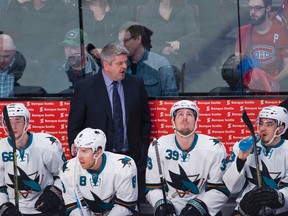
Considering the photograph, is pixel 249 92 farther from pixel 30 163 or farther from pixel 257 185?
pixel 30 163

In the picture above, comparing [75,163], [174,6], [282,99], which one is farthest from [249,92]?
[75,163]

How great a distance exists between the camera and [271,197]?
10359 mm

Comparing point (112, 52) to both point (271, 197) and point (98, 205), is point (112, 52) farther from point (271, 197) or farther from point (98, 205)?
point (271, 197)

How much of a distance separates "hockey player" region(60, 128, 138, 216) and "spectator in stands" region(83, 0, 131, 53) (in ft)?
4.59

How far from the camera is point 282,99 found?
38.0 feet

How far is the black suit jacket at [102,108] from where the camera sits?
36.8ft

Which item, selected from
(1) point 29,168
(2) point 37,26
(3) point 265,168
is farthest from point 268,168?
(2) point 37,26

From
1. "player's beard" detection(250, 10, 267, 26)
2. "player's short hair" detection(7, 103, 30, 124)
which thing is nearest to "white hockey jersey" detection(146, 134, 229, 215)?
"player's short hair" detection(7, 103, 30, 124)

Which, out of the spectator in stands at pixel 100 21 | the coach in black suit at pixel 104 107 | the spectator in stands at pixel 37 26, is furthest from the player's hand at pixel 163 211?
the spectator in stands at pixel 37 26

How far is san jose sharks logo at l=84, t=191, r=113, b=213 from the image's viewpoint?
416 inches

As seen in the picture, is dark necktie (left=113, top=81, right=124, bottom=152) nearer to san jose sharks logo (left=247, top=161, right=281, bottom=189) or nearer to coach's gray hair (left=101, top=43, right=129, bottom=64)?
coach's gray hair (left=101, top=43, right=129, bottom=64)

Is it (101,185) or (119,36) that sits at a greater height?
(119,36)

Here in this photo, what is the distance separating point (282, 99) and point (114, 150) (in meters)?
1.68

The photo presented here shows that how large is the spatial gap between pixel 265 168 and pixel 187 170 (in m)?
0.68
